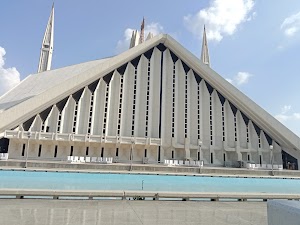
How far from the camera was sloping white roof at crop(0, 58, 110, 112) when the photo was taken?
23.1 meters

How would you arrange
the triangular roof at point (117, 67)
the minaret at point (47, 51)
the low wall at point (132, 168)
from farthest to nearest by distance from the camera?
the minaret at point (47, 51)
the triangular roof at point (117, 67)
the low wall at point (132, 168)

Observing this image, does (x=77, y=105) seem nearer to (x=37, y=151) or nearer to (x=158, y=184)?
(x=37, y=151)

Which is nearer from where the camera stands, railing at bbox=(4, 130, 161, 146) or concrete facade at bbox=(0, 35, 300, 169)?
railing at bbox=(4, 130, 161, 146)

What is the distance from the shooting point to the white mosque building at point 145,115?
2206cm

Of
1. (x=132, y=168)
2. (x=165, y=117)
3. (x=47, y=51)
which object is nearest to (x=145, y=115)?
(x=165, y=117)

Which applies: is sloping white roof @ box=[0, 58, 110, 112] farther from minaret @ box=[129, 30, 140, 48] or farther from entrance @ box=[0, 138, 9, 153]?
minaret @ box=[129, 30, 140, 48]

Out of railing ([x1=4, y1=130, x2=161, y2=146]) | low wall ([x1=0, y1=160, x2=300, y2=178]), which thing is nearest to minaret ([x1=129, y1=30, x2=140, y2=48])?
railing ([x1=4, y1=130, x2=161, y2=146])

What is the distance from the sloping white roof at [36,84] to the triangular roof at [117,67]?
7.4 inches

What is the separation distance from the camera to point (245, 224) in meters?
3.67

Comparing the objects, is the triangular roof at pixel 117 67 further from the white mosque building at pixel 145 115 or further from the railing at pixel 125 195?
the railing at pixel 125 195

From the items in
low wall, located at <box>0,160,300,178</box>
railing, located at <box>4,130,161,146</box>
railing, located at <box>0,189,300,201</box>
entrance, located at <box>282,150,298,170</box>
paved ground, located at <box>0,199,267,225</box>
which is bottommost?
paved ground, located at <box>0,199,267,225</box>

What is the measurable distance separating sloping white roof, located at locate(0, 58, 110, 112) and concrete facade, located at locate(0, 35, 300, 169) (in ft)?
0.84

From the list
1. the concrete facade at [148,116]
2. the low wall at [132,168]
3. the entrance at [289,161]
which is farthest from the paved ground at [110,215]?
the entrance at [289,161]

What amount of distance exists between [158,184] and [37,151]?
1749 cm
